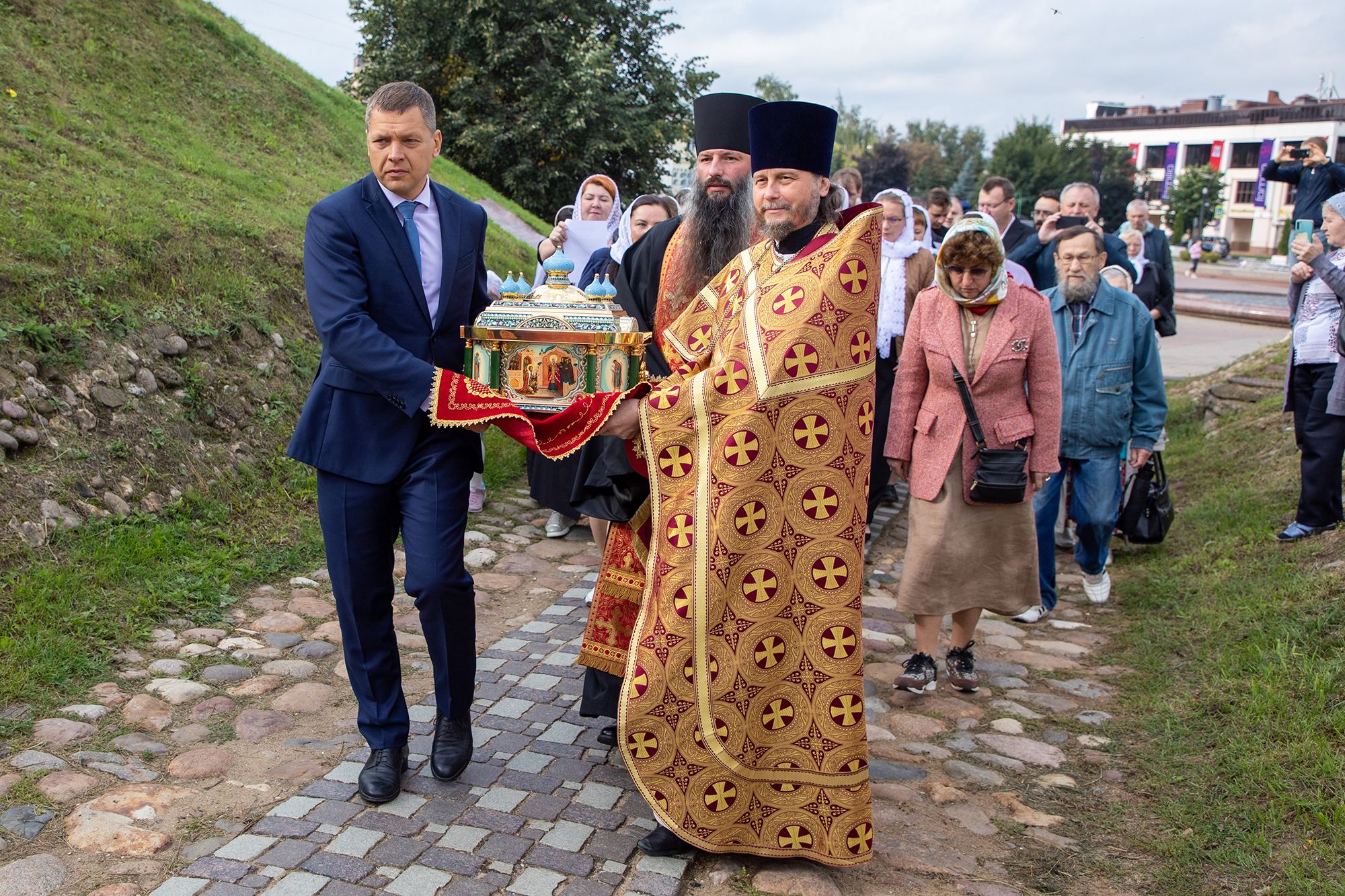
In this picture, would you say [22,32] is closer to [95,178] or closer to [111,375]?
[95,178]

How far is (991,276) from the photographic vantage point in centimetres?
506

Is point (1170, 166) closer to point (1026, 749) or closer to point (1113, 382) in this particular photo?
point (1113, 382)

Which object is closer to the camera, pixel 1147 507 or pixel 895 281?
pixel 1147 507

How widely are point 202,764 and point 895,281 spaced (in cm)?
565

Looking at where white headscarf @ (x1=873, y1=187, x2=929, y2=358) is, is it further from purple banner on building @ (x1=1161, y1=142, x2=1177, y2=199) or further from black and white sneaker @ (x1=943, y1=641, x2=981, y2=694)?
purple banner on building @ (x1=1161, y1=142, x2=1177, y2=199)

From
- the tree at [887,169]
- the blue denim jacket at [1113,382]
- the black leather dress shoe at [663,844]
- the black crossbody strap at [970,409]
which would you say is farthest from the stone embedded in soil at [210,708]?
the tree at [887,169]

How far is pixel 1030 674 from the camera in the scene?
570 centimetres

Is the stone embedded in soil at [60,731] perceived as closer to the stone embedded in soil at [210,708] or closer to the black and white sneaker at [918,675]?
the stone embedded in soil at [210,708]

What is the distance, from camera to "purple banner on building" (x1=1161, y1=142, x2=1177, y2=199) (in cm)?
9311

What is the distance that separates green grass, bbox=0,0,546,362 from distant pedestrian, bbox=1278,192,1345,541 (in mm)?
6930

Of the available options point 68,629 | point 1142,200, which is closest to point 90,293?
point 68,629

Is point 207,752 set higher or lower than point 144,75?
lower

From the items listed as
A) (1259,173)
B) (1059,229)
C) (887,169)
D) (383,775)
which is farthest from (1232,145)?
(383,775)

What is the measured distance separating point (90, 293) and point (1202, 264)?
6699cm
